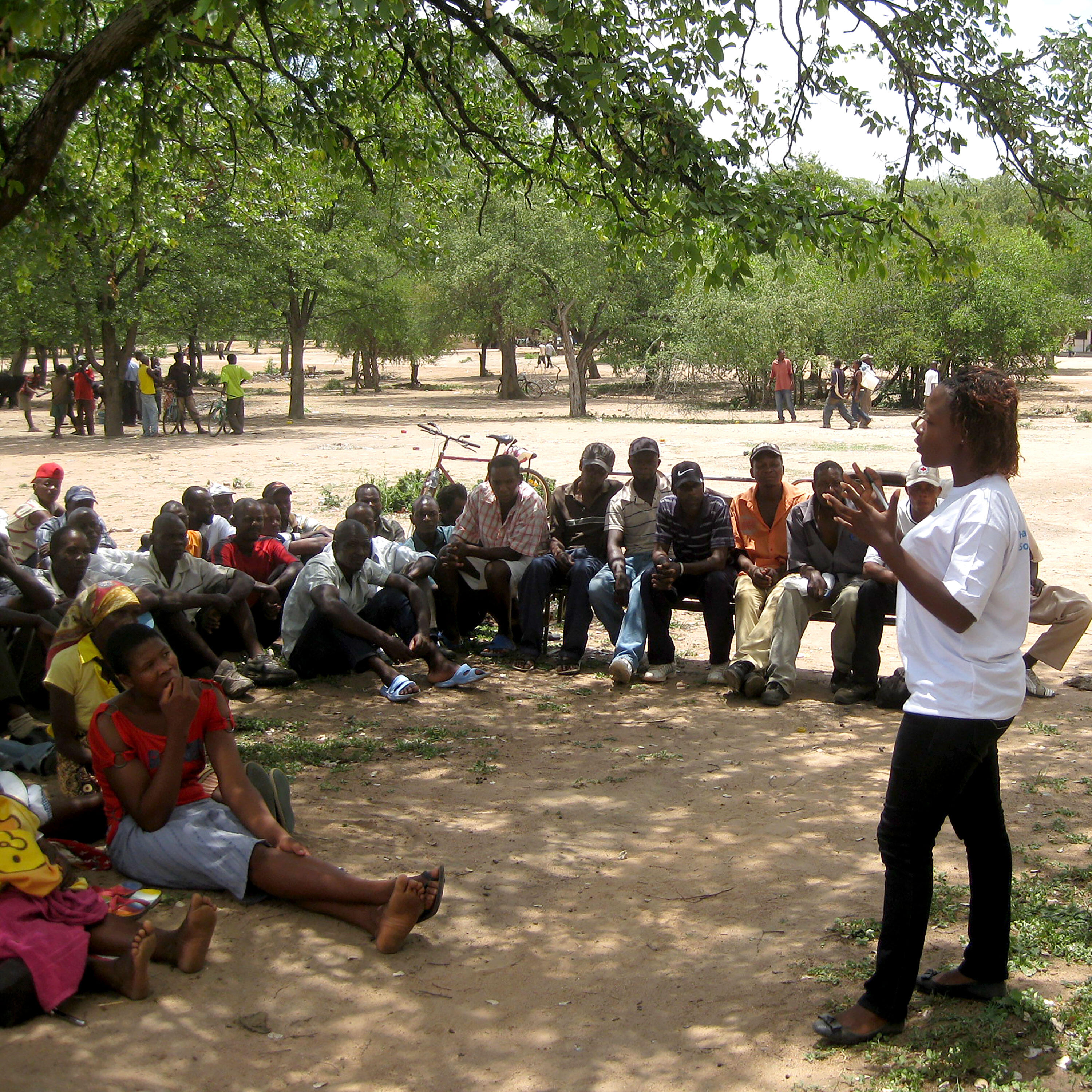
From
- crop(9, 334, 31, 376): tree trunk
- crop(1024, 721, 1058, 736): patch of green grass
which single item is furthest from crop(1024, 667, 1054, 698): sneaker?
crop(9, 334, 31, 376): tree trunk

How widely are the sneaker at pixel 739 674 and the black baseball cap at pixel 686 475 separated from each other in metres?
1.18

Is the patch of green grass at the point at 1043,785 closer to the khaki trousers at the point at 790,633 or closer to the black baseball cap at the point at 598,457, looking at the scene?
the khaki trousers at the point at 790,633

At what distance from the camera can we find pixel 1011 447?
118 inches

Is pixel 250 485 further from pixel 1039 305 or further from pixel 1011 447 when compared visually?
pixel 1039 305

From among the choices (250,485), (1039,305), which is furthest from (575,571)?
(1039,305)

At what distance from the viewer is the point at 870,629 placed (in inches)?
257

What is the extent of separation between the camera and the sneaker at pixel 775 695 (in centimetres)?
651

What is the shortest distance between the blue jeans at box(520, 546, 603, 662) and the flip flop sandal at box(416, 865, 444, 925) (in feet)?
12.0

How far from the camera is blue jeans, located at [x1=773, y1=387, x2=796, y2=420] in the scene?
86.1ft

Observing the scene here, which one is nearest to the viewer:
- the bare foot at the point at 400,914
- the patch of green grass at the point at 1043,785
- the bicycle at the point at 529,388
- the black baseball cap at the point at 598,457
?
the bare foot at the point at 400,914

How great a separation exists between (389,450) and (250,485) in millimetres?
4579

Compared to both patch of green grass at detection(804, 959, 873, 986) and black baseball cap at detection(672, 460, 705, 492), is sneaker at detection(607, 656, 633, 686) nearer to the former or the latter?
black baseball cap at detection(672, 460, 705, 492)

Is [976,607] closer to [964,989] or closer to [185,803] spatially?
[964,989]

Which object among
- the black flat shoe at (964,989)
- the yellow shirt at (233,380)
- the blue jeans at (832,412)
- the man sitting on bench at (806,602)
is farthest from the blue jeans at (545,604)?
the blue jeans at (832,412)
